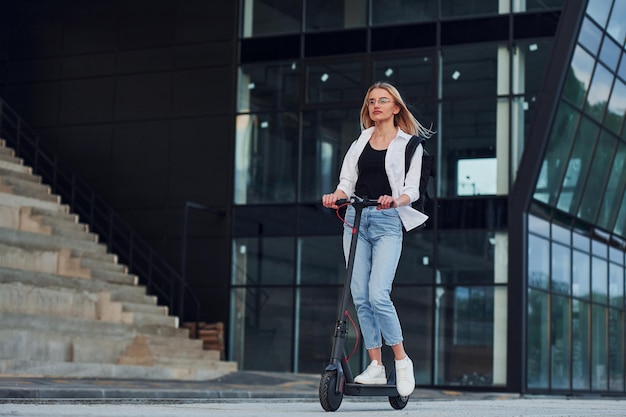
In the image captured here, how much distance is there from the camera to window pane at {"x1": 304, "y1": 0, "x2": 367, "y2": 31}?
2517 cm

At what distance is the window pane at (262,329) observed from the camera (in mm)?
25250

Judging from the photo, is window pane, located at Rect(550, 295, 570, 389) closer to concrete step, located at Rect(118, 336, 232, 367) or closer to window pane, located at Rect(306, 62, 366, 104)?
window pane, located at Rect(306, 62, 366, 104)

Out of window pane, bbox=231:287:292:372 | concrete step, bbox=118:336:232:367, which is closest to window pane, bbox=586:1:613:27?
window pane, bbox=231:287:292:372

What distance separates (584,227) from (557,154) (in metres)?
3.10

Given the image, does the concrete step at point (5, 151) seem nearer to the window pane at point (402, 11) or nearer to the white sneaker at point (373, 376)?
the window pane at point (402, 11)

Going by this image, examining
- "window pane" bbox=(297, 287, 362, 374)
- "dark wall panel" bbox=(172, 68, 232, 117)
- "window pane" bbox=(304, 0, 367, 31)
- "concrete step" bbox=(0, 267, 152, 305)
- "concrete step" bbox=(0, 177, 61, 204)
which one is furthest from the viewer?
"dark wall panel" bbox=(172, 68, 232, 117)

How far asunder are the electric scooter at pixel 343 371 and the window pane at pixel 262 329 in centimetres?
1756

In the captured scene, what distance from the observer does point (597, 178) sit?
25.9 metres

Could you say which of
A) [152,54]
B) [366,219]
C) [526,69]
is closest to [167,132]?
[152,54]

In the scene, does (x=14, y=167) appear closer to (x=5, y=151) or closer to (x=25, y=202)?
(x=5, y=151)

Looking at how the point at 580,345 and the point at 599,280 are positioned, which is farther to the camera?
the point at 599,280

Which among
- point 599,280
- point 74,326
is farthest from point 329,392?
point 599,280

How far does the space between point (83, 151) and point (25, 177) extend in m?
3.32

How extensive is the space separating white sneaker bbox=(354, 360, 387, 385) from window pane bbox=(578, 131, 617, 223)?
18.4m
